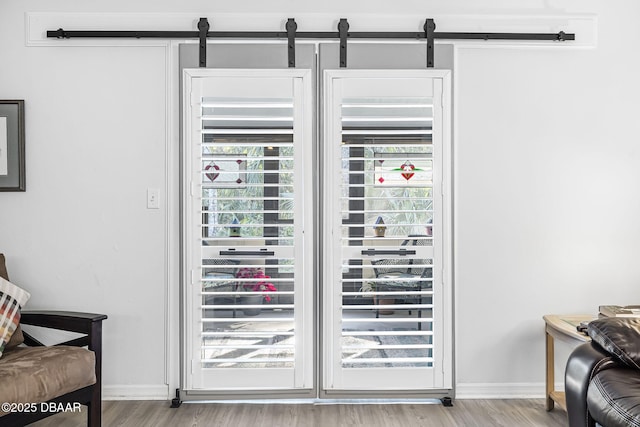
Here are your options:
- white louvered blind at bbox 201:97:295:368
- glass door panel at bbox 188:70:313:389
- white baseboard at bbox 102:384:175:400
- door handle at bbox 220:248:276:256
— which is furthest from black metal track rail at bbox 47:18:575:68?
white baseboard at bbox 102:384:175:400

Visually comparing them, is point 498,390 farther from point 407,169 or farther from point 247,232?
point 247,232

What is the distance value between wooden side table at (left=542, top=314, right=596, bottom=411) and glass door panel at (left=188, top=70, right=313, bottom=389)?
4.36 ft

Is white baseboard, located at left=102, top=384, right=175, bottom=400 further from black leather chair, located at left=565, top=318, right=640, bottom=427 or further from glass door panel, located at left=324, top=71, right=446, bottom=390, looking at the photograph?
black leather chair, located at left=565, top=318, right=640, bottom=427

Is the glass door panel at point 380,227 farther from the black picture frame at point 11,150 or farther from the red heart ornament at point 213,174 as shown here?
the black picture frame at point 11,150

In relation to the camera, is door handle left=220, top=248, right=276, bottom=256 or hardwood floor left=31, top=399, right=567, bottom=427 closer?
hardwood floor left=31, top=399, right=567, bottom=427

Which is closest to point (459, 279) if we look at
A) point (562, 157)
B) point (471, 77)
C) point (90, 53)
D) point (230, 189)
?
point (562, 157)

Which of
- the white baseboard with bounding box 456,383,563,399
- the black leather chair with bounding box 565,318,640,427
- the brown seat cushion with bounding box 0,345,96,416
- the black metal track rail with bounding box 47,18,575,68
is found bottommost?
the white baseboard with bounding box 456,383,563,399

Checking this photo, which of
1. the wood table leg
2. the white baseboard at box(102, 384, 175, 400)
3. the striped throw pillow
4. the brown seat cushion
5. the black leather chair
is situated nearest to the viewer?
the black leather chair

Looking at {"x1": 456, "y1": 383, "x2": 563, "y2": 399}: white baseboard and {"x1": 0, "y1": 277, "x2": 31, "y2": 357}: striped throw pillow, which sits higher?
{"x1": 0, "y1": 277, "x2": 31, "y2": 357}: striped throw pillow

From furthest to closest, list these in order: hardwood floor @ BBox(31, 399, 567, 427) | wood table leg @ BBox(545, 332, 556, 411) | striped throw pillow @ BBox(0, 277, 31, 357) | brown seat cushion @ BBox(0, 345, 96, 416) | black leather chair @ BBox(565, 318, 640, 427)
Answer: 1. wood table leg @ BBox(545, 332, 556, 411)
2. hardwood floor @ BBox(31, 399, 567, 427)
3. striped throw pillow @ BBox(0, 277, 31, 357)
4. brown seat cushion @ BBox(0, 345, 96, 416)
5. black leather chair @ BBox(565, 318, 640, 427)

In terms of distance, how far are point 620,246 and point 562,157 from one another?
0.62 m

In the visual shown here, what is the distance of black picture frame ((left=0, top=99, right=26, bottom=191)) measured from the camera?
2.85 metres

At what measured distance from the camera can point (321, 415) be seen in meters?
2.70

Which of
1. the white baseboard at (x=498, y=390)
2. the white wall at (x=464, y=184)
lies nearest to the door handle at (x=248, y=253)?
the white wall at (x=464, y=184)
